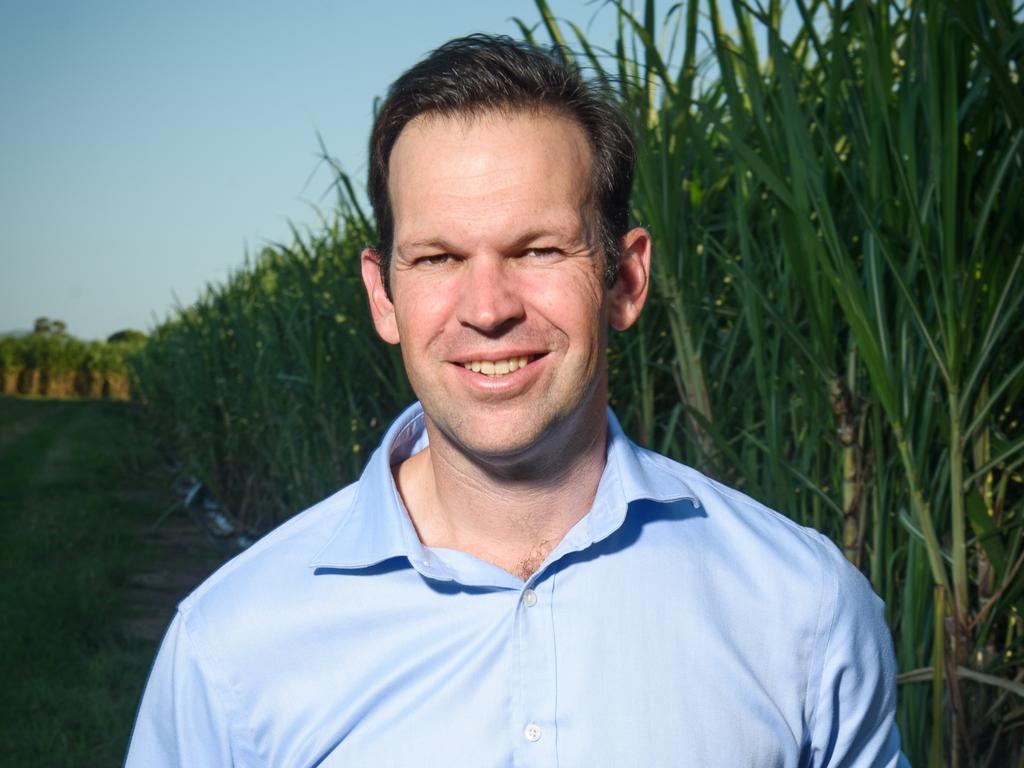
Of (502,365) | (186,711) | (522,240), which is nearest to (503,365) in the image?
(502,365)

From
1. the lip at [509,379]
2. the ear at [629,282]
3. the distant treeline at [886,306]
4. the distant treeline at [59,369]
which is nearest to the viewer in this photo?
the lip at [509,379]

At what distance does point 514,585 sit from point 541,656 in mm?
85

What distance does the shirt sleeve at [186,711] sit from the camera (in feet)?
4.16

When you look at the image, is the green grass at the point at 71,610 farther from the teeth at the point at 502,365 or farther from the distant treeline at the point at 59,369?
the distant treeline at the point at 59,369

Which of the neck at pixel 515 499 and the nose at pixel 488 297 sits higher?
the nose at pixel 488 297

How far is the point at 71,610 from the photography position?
205 inches

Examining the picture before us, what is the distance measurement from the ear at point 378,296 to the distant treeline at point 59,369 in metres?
31.0

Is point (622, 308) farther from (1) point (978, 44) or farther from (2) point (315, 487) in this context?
(2) point (315, 487)

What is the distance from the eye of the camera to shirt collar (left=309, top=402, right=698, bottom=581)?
1.26 meters

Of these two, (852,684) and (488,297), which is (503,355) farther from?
(852,684)

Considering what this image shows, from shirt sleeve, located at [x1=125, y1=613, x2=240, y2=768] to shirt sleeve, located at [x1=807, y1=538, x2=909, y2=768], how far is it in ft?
2.24

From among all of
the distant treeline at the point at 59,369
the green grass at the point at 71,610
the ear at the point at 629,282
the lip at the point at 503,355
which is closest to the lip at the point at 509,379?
the lip at the point at 503,355

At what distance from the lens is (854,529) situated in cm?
199

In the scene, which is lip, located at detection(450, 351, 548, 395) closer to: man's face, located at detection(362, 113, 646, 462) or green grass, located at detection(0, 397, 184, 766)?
man's face, located at detection(362, 113, 646, 462)
